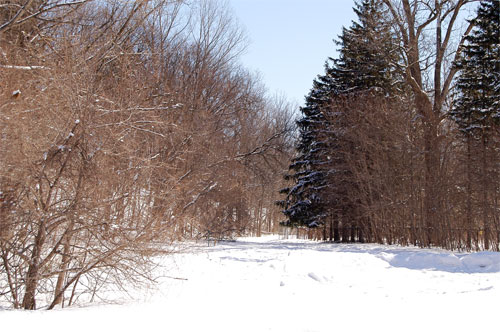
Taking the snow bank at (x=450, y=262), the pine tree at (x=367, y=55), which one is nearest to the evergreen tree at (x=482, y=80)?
the pine tree at (x=367, y=55)

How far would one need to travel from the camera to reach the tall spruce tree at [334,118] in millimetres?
19312

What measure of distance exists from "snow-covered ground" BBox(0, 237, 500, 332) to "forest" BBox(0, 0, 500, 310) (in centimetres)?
82

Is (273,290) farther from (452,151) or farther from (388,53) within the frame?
(388,53)

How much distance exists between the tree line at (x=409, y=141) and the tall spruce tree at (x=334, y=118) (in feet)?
0.20

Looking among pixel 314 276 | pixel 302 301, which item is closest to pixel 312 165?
pixel 314 276

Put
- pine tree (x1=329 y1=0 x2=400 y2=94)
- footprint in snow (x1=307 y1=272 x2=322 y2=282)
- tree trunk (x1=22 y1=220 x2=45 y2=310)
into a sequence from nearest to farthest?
1. tree trunk (x1=22 y1=220 x2=45 y2=310)
2. footprint in snow (x1=307 y1=272 x2=322 y2=282)
3. pine tree (x1=329 y1=0 x2=400 y2=94)

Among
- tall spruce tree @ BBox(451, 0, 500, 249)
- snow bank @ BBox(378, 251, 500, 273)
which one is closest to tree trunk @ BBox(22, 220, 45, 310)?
snow bank @ BBox(378, 251, 500, 273)

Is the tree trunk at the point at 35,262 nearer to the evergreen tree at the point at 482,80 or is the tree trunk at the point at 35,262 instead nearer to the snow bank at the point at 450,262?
the snow bank at the point at 450,262

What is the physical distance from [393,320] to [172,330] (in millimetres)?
2391

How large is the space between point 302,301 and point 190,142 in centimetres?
1025

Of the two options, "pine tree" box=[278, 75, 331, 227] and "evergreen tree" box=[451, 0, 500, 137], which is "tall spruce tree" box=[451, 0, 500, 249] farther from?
"pine tree" box=[278, 75, 331, 227]

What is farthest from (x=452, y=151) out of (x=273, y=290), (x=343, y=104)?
(x=273, y=290)

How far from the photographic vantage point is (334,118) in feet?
65.6

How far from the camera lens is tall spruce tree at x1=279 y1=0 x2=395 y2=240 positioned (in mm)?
19312
